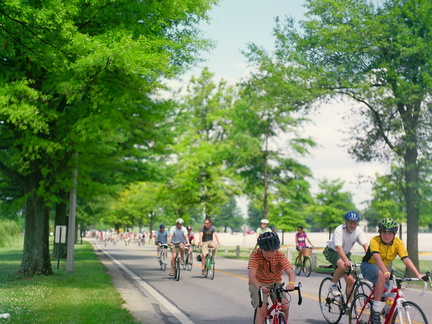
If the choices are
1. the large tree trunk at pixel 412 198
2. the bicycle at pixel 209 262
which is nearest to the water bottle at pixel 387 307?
the bicycle at pixel 209 262

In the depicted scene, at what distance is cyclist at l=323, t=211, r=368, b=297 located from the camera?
866cm

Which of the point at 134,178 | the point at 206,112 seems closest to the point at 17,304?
the point at 134,178

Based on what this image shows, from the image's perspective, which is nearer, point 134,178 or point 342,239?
point 342,239

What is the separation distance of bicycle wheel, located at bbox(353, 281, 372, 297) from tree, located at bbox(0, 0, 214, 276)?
7.28 meters

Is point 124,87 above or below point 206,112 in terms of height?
below

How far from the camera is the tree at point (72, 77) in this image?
1266 centimetres

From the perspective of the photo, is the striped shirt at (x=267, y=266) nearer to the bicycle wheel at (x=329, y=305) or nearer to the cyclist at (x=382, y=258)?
the cyclist at (x=382, y=258)

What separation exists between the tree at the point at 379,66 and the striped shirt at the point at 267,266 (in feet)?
46.3

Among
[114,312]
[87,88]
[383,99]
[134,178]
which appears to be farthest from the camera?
[134,178]

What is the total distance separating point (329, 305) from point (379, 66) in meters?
12.7

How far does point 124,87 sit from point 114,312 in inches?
286

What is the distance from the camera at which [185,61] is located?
657 inches

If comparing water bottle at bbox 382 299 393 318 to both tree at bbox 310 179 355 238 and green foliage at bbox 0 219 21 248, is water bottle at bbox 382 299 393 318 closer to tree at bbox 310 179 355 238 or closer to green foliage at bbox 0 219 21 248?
green foliage at bbox 0 219 21 248

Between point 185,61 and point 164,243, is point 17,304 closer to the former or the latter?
point 185,61
